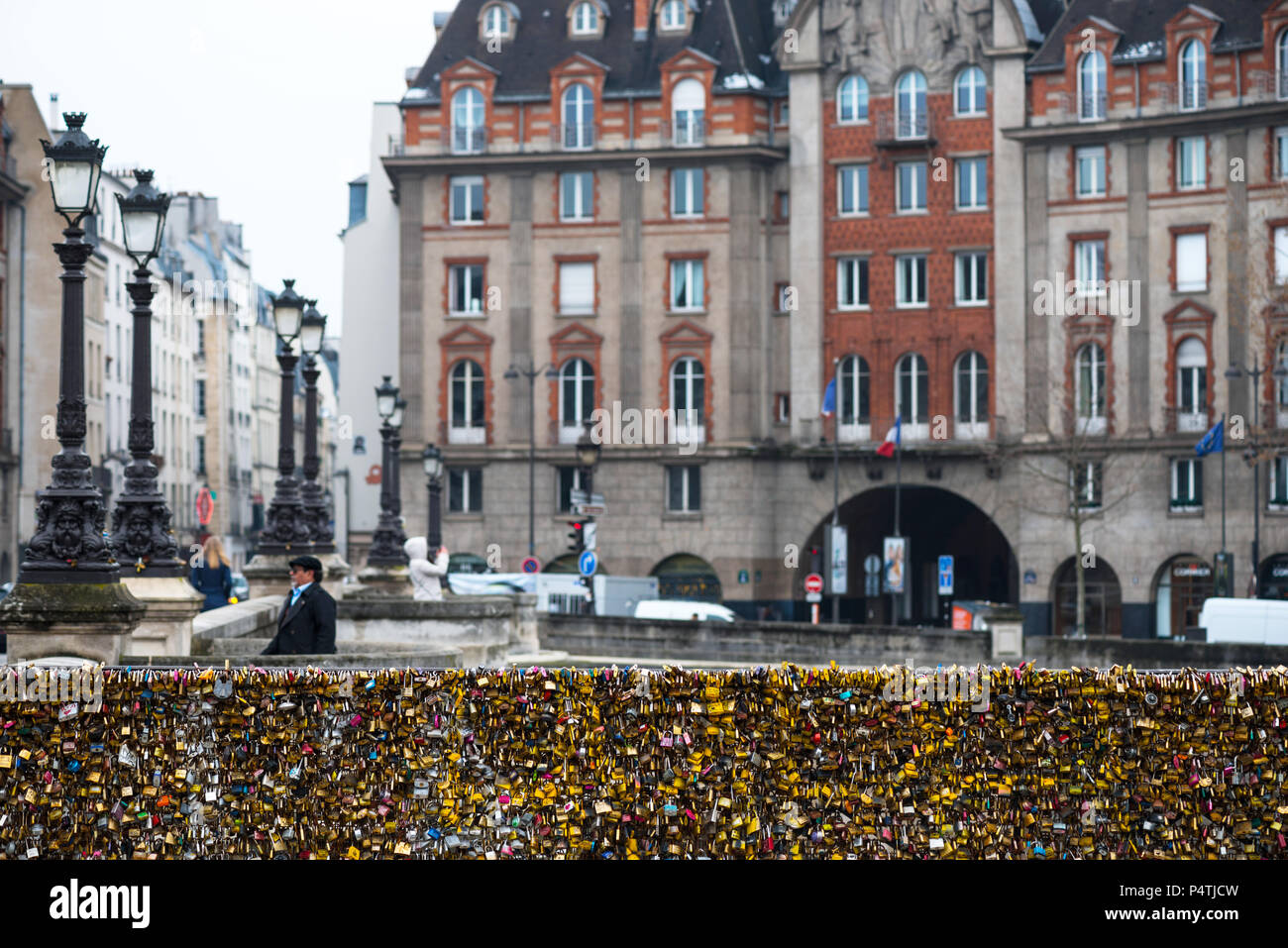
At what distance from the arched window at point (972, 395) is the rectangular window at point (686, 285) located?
8884 mm

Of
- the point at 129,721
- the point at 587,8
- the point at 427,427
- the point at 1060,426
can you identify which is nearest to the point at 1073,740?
the point at 129,721

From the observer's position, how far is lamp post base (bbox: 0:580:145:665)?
50.5ft

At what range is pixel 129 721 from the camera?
1188 cm

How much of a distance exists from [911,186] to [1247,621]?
31976mm

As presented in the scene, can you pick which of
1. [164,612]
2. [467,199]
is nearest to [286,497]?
[164,612]

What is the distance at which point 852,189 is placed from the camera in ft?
236

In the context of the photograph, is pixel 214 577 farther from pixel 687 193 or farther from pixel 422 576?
pixel 687 193

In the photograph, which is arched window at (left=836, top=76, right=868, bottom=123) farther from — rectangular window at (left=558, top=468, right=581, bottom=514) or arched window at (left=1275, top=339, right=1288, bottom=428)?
arched window at (left=1275, top=339, right=1288, bottom=428)

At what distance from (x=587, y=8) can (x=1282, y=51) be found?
24.0m

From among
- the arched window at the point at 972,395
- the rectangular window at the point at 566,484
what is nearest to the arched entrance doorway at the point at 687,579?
the rectangular window at the point at 566,484

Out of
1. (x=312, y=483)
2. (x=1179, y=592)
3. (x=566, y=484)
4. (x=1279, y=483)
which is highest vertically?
(x=566, y=484)

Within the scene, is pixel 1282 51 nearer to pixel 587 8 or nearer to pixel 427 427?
pixel 587 8

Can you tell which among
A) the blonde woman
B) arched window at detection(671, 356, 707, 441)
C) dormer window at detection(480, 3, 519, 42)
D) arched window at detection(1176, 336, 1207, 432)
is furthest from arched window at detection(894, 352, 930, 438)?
the blonde woman
